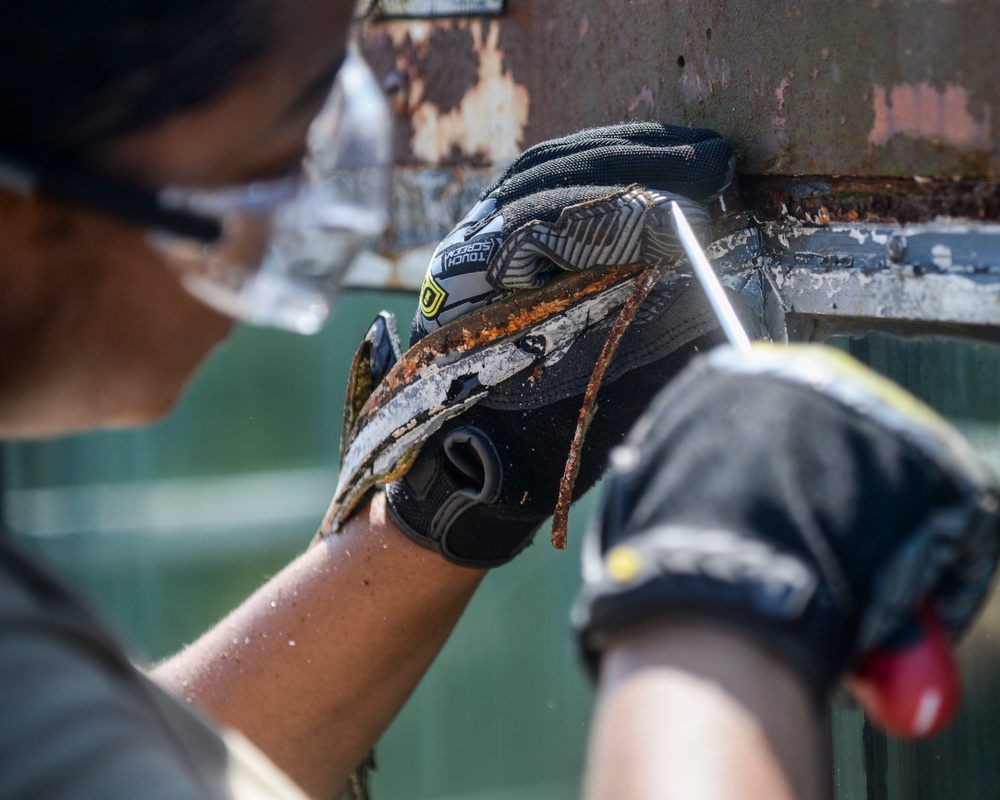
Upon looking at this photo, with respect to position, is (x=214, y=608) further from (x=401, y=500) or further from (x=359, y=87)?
(x=359, y=87)

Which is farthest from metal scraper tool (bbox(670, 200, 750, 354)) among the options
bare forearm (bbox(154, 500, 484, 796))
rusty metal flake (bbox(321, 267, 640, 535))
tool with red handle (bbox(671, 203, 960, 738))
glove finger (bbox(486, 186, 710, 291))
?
bare forearm (bbox(154, 500, 484, 796))

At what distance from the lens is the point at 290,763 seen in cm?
153

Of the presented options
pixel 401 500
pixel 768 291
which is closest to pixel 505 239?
pixel 768 291

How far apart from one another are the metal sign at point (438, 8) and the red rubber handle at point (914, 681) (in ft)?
4.43

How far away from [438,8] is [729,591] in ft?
4.79

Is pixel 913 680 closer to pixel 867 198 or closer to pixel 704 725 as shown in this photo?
pixel 704 725

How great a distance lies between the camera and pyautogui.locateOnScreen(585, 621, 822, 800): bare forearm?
1.96ft

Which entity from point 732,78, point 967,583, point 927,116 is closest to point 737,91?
point 732,78

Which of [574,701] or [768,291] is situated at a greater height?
[768,291]

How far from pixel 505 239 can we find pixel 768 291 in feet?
1.08

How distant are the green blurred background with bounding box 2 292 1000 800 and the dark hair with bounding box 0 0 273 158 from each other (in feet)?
5.41

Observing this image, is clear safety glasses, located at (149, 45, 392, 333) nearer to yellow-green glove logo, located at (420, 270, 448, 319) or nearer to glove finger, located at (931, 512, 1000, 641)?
yellow-green glove logo, located at (420, 270, 448, 319)

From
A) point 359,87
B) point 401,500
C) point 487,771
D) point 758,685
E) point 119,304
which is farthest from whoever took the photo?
point 487,771

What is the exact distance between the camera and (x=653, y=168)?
4.10ft
